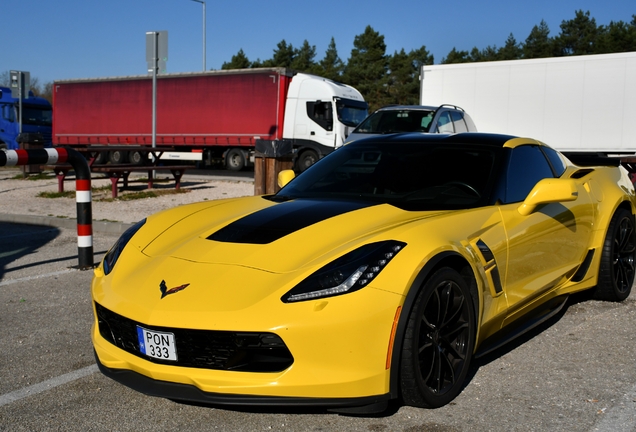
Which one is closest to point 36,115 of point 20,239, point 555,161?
point 20,239

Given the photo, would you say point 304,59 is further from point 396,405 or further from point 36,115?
point 396,405

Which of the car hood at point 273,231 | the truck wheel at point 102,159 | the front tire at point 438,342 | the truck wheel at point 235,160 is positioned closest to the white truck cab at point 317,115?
the truck wheel at point 235,160

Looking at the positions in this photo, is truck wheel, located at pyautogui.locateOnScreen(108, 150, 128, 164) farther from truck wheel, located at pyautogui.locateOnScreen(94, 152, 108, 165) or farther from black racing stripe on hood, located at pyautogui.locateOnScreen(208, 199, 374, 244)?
black racing stripe on hood, located at pyautogui.locateOnScreen(208, 199, 374, 244)

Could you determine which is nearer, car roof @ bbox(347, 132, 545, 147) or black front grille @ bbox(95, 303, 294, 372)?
black front grille @ bbox(95, 303, 294, 372)

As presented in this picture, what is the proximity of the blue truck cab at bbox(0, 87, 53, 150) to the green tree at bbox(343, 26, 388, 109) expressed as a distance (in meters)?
34.0

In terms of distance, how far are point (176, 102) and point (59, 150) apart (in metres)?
21.2

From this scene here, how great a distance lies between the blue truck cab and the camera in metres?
30.3

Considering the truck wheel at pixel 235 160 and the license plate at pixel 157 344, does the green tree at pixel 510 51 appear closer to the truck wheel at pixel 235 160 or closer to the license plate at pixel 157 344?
the truck wheel at pixel 235 160

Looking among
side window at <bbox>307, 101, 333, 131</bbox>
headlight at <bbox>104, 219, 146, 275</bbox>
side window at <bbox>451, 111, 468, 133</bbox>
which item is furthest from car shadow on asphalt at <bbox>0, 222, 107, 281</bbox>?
side window at <bbox>307, 101, 333, 131</bbox>

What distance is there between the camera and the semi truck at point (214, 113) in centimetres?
2312

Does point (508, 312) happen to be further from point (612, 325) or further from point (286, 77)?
point (286, 77)

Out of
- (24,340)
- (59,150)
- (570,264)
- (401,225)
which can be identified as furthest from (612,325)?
(59,150)

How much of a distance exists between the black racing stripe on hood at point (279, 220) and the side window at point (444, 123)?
458 inches

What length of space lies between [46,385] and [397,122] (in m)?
12.4
